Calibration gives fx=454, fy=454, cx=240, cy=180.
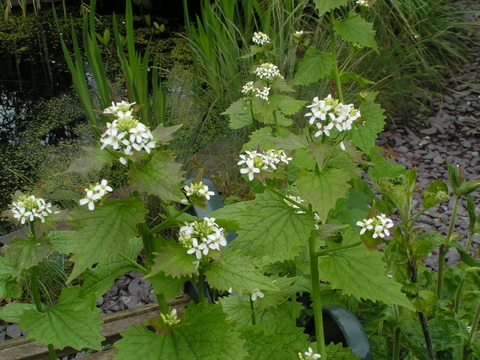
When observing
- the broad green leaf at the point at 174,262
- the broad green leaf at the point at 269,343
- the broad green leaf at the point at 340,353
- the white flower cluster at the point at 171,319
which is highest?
the broad green leaf at the point at 174,262

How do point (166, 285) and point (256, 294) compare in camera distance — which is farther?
point (256, 294)

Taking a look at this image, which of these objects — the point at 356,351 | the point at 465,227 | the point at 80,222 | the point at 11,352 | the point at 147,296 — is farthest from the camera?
the point at 465,227

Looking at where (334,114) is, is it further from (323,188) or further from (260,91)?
(260,91)

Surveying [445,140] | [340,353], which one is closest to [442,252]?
[340,353]

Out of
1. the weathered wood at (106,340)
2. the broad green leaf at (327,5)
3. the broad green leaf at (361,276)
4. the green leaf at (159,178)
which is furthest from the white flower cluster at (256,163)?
the weathered wood at (106,340)

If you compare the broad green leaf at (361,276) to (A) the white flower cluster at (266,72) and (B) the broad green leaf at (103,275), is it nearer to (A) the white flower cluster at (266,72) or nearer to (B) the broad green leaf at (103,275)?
(B) the broad green leaf at (103,275)

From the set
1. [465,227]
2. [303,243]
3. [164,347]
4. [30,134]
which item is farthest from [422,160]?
[30,134]

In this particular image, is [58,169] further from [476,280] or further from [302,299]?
[476,280]
